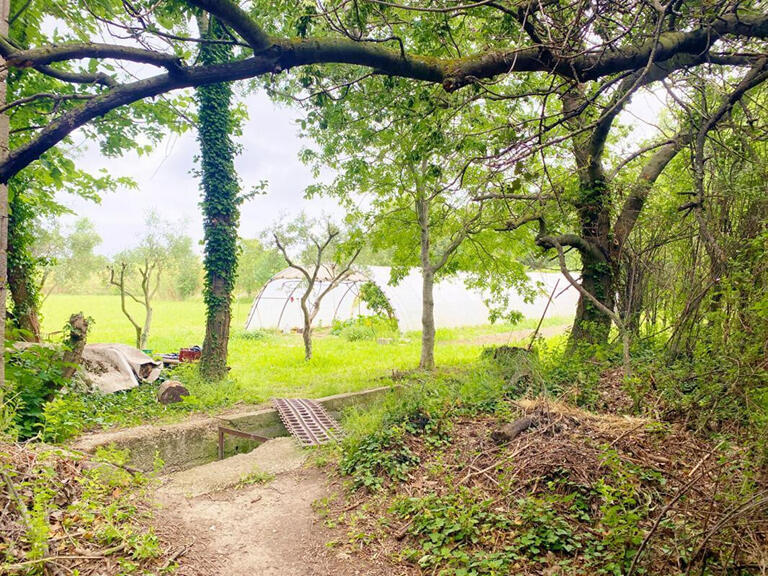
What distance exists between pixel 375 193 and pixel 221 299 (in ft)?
13.9

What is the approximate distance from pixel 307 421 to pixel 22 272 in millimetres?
6066

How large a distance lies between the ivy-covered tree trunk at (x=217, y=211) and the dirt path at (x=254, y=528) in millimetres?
4133

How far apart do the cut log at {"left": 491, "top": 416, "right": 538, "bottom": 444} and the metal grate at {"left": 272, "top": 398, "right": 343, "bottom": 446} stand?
262cm

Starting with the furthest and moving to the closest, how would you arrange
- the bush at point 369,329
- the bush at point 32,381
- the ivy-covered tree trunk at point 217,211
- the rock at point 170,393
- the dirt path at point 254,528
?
the bush at point 369,329
the ivy-covered tree trunk at point 217,211
the rock at point 170,393
the bush at point 32,381
the dirt path at point 254,528

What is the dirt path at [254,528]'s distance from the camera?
350 cm

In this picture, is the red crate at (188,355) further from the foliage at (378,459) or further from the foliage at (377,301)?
the foliage at (377,301)

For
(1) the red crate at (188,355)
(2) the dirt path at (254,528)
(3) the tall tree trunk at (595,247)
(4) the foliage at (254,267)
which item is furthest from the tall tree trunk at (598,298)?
(4) the foliage at (254,267)

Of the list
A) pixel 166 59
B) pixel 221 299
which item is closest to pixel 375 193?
pixel 221 299

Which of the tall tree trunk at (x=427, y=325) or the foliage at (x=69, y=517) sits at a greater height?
the tall tree trunk at (x=427, y=325)

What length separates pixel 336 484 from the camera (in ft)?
16.2

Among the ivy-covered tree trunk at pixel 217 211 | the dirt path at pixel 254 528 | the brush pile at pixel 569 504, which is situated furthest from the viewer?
the ivy-covered tree trunk at pixel 217 211

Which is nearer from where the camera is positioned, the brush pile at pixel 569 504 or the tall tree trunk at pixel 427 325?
the brush pile at pixel 569 504

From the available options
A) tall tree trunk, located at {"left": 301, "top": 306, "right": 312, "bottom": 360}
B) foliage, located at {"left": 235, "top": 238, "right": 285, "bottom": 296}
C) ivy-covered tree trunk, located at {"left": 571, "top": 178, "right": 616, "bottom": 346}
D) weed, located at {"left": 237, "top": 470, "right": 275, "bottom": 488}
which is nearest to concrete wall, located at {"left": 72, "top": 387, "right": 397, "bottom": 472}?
weed, located at {"left": 237, "top": 470, "right": 275, "bottom": 488}

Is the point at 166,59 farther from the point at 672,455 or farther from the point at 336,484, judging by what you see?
the point at 672,455
